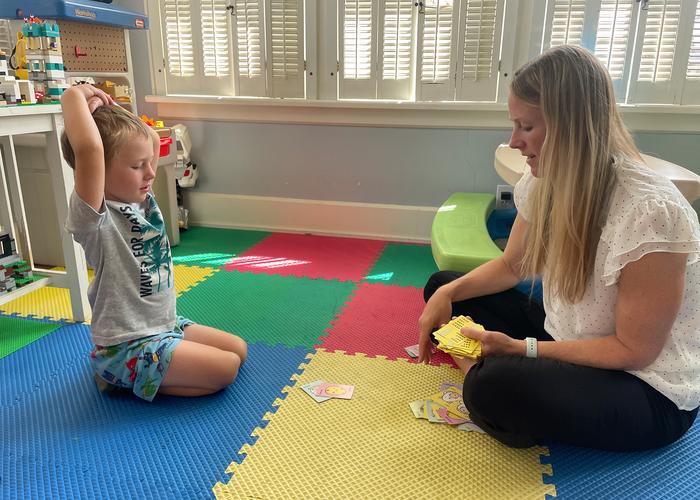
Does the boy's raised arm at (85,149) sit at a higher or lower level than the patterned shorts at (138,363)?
higher

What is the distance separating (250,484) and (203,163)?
2.42m

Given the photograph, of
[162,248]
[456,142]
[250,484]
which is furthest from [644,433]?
[456,142]

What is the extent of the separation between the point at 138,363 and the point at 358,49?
6.72 feet

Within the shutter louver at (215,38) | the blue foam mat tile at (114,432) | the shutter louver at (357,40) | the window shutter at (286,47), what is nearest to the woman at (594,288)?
the blue foam mat tile at (114,432)

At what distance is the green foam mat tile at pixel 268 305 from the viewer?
191 centimetres

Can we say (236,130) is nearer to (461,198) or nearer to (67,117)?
(461,198)

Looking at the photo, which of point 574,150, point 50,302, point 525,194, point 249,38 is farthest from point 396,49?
point 50,302

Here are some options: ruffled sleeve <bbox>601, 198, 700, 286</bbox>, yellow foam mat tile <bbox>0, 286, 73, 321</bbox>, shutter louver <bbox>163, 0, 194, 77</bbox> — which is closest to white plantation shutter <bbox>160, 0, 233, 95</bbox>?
shutter louver <bbox>163, 0, 194, 77</bbox>

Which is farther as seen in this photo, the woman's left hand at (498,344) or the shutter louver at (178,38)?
the shutter louver at (178,38)

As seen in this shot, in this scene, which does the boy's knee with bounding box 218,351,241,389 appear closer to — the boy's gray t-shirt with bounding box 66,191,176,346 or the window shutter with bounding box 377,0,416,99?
the boy's gray t-shirt with bounding box 66,191,176,346

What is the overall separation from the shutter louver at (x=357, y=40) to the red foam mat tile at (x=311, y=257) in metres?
0.91

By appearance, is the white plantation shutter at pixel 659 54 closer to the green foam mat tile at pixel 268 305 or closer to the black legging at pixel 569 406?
the green foam mat tile at pixel 268 305

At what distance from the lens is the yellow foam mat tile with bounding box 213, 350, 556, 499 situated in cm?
117

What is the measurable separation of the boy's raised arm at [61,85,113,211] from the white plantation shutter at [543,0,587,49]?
2.19m
